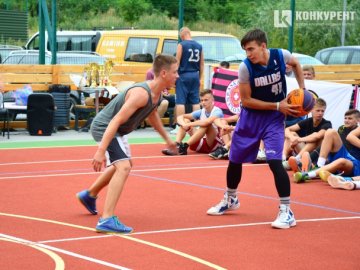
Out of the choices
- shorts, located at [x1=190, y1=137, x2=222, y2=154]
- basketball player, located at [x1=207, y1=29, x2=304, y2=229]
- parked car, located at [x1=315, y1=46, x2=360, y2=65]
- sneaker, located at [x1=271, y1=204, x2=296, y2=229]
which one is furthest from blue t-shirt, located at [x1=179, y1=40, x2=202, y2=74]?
sneaker, located at [x1=271, y1=204, x2=296, y2=229]

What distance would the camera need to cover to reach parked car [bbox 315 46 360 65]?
25703mm

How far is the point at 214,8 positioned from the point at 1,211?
29.2 meters

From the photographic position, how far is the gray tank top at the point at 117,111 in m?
9.05

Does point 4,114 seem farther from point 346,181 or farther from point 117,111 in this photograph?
point 117,111

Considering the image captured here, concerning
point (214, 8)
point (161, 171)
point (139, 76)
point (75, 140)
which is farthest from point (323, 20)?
point (161, 171)

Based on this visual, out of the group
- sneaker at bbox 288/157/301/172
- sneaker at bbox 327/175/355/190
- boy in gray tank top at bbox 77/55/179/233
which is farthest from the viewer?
sneaker at bbox 288/157/301/172

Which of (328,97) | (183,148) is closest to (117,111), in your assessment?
(183,148)

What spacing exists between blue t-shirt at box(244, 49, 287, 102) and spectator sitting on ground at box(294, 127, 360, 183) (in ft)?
9.87

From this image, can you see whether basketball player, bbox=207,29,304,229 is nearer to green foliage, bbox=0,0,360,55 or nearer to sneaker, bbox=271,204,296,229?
sneaker, bbox=271,204,296,229

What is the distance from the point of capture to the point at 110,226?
29.0 feet

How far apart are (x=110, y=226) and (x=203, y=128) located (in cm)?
659

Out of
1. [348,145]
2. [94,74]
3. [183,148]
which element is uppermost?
[94,74]

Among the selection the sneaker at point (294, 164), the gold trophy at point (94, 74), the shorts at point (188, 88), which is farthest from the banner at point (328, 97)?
the gold trophy at point (94, 74)

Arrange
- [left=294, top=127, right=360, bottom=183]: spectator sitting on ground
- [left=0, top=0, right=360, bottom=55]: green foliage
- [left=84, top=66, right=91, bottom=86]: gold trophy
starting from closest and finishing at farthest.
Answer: [left=294, top=127, right=360, bottom=183]: spectator sitting on ground < [left=84, top=66, right=91, bottom=86]: gold trophy < [left=0, top=0, right=360, bottom=55]: green foliage
